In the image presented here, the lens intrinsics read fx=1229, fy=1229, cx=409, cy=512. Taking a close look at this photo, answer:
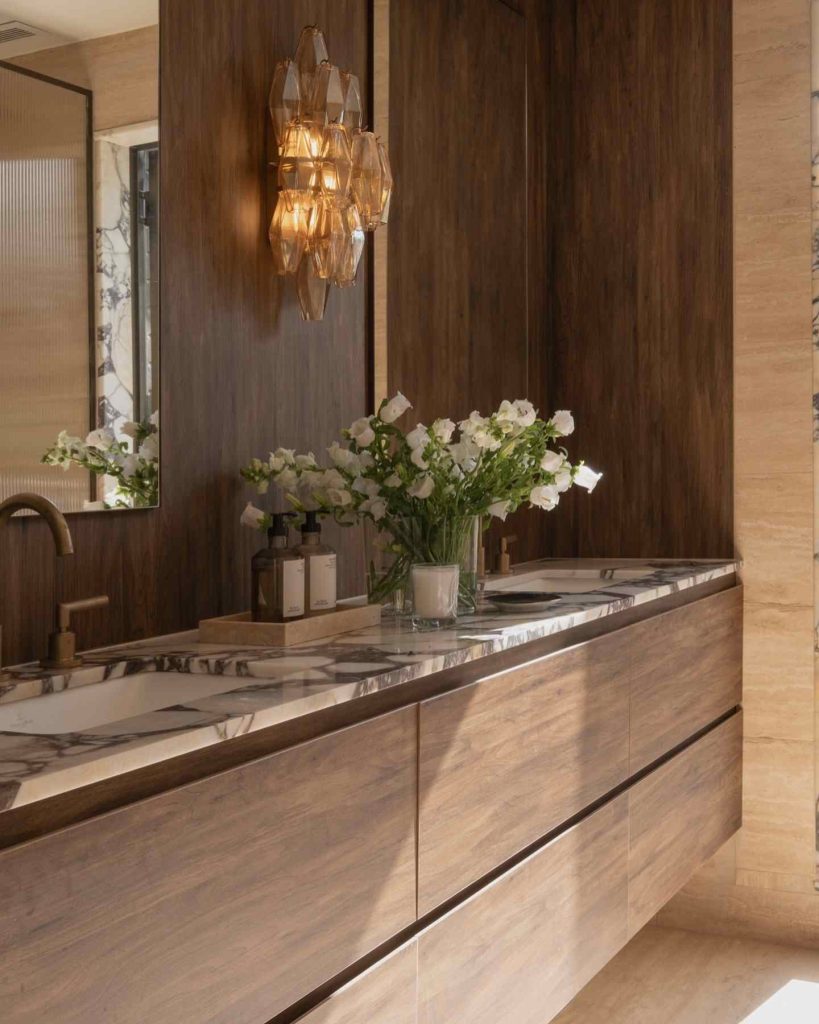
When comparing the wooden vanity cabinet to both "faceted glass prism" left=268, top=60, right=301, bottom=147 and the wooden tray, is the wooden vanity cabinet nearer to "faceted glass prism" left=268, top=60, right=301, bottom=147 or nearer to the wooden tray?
the wooden tray

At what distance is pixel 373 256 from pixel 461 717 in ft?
3.77

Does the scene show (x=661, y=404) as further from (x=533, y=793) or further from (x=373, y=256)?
(x=533, y=793)

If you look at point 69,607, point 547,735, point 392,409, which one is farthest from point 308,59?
point 547,735

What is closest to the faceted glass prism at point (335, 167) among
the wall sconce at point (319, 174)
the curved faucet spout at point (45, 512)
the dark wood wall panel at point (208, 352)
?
the wall sconce at point (319, 174)

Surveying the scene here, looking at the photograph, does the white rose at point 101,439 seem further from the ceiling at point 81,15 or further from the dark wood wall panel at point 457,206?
the dark wood wall panel at point 457,206

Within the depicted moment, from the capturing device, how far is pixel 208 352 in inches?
78.7

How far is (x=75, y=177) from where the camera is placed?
171 centimetres

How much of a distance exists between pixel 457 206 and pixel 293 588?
138cm

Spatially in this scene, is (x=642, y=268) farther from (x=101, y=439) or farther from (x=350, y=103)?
(x=101, y=439)

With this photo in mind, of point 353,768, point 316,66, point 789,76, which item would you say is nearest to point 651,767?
point 353,768

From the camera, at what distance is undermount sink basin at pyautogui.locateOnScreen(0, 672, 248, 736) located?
146cm

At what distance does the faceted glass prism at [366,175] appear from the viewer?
2.21 metres

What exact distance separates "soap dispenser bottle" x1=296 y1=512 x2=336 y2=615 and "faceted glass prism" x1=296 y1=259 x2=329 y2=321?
17.8 inches

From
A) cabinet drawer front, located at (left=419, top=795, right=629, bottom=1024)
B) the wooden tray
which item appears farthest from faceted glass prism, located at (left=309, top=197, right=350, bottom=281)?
cabinet drawer front, located at (left=419, top=795, right=629, bottom=1024)
